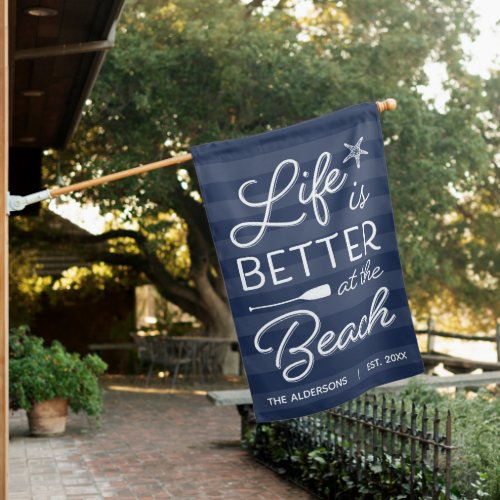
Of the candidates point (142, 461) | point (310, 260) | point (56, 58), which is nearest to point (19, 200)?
point (310, 260)

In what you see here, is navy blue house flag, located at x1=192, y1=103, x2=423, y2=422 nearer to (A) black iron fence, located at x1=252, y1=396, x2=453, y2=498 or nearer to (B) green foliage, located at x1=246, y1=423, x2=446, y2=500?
(A) black iron fence, located at x1=252, y1=396, x2=453, y2=498

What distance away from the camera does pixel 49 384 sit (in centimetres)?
1094

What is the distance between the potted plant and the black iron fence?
105 inches

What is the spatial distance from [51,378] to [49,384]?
2.8 inches

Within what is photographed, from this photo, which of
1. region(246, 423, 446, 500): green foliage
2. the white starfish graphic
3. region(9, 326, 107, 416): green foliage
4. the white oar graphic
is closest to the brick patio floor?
region(246, 423, 446, 500): green foliage

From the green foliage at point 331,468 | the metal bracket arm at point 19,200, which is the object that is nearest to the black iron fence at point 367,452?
the green foliage at point 331,468

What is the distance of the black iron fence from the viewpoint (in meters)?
6.44

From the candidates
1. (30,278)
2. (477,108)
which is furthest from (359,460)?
(30,278)

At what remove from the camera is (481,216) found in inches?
909

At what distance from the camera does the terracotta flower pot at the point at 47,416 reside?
441 inches

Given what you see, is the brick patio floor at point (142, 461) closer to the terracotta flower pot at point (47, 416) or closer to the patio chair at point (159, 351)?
the terracotta flower pot at point (47, 416)

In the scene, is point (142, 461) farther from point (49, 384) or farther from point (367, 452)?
point (367, 452)

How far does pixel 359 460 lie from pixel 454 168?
9.10 metres

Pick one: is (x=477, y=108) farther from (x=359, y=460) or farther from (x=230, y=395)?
(x=359, y=460)
